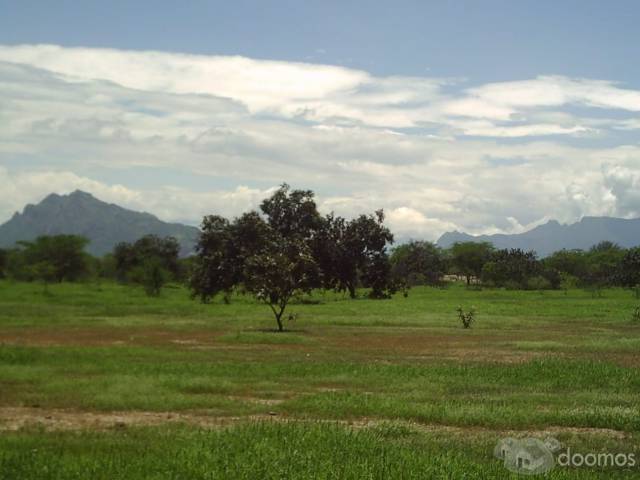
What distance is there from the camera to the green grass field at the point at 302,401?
11.5 meters

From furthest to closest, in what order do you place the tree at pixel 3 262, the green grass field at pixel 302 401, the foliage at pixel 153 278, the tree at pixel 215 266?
the tree at pixel 3 262 → the foliage at pixel 153 278 → the tree at pixel 215 266 → the green grass field at pixel 302 401

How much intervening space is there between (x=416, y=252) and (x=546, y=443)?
581ft

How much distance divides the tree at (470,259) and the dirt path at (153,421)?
151 metres

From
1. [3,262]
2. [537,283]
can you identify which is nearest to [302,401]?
[537,283]

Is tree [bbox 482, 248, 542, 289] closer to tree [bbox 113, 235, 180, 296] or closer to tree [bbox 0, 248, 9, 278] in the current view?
tree [bbox 113, 235, 180, 296]

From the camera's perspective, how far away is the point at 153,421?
15906 millimetres

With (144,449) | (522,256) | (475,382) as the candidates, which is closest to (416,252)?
(522,256)

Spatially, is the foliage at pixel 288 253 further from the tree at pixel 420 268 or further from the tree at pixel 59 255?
the tree at pixel 420 268

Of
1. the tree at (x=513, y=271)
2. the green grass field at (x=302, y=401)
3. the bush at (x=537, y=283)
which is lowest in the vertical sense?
the green grass field at (x=302, y=401)

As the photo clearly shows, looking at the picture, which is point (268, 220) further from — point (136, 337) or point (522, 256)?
point (522, 256)

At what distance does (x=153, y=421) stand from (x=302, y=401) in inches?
163

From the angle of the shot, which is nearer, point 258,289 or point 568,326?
point 258,289

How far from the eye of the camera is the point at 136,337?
3841 cm

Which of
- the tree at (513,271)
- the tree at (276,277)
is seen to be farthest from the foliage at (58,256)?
the tree at (513,271)
